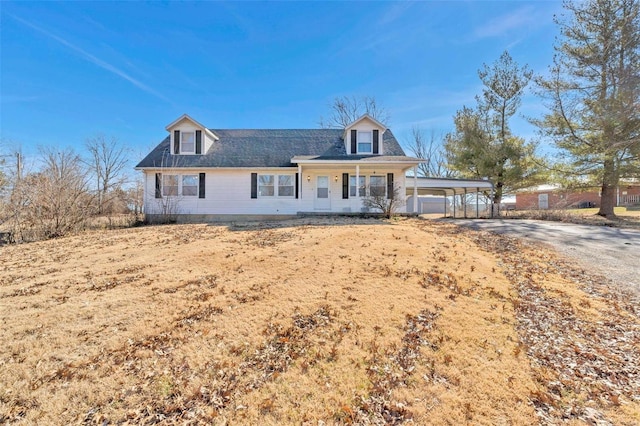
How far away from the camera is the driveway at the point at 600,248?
582 cm

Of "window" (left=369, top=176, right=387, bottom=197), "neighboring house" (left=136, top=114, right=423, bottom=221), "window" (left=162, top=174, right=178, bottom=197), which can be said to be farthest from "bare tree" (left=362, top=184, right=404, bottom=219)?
"window" (left=162, top=174, right=178, bottom=197)

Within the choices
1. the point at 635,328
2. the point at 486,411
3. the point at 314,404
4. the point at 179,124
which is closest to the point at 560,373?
the point at 486,411

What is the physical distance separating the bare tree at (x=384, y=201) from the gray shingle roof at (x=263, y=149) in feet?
7.32

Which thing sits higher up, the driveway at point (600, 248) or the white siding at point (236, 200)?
the white siding at point (236, 200)

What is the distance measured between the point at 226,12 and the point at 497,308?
15.4 metres

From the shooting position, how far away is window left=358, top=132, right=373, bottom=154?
16.2 meters

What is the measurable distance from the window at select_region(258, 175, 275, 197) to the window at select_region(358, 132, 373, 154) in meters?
5.64

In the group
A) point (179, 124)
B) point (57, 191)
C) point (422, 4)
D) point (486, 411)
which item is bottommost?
point (486, 411)

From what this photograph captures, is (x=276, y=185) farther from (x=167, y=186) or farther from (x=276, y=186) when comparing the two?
(x=167, y=186)

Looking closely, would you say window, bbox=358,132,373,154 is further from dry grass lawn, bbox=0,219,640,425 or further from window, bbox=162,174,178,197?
window, bbox=162,174,178,197

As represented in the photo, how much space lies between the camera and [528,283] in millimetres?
5367

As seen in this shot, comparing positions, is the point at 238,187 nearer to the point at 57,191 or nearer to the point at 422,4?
the point at 57,191

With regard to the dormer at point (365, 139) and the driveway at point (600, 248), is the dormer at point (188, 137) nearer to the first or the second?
the dormer at point (365, 139)

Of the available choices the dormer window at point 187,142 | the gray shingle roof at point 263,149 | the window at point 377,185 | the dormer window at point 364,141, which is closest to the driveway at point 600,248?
the window at point 377,185
